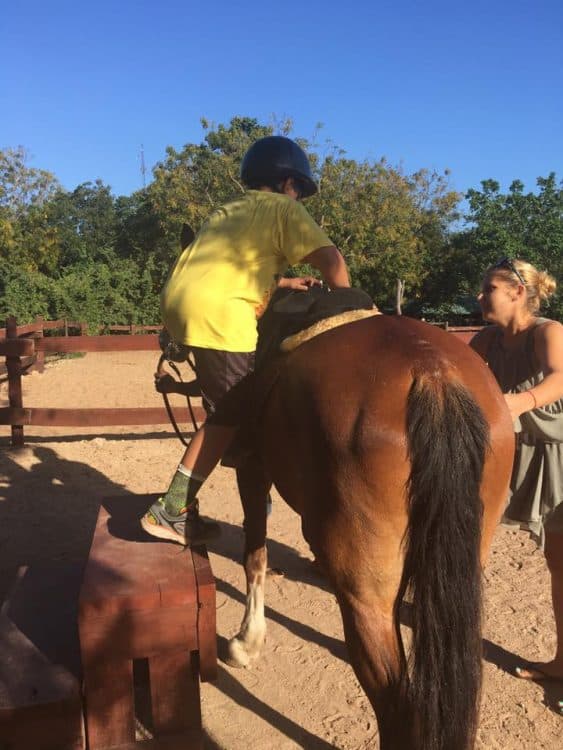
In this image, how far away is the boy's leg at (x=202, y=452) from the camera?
7.69 ft

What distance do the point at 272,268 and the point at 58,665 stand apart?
185cm

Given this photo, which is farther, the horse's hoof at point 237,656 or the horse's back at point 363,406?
the horse's hoof at point 237,656

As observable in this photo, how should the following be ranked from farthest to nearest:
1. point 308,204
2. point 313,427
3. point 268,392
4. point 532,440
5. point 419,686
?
1. point 308,204
2. point 532,440
3. point 268,392
4. point 313,427
5. point 419,686

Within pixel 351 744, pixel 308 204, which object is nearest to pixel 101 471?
pixel 351 744

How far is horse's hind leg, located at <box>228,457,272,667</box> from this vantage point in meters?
2.88

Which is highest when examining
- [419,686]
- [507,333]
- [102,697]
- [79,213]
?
[79,213]

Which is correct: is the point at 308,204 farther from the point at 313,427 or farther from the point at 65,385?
the point at 313,427

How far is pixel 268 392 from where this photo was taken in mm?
2033

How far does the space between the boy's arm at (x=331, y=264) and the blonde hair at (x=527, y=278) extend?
0.89 metres

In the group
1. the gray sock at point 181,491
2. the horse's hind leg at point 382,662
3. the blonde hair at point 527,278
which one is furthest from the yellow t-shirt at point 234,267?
the horse's hind leg at point 382,662

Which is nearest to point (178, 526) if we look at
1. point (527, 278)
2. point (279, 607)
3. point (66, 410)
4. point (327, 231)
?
point (279, 607)

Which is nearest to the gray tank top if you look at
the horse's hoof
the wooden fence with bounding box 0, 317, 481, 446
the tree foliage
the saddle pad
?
the saddle pad

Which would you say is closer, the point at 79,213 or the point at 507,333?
the point at 507,333

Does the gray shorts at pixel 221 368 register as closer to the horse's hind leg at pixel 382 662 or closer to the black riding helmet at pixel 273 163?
the black riding helmet at pixel 273 163
